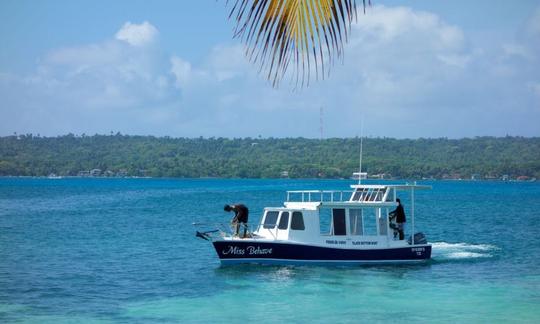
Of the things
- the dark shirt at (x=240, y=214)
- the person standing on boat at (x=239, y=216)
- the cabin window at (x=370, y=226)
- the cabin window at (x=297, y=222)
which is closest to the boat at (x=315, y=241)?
the cabin window at (x=297, y=222)

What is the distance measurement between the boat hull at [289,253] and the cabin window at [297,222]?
67cm

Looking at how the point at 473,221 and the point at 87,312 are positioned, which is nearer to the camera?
the point at 87,312

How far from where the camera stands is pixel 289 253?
3058 cm

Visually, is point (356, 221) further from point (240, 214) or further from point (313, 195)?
point (313, 195)

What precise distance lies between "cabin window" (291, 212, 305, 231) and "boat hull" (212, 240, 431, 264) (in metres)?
0.67

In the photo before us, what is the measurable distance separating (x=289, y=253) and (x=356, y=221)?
285 cm

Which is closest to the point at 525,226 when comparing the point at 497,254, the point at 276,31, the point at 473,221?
the point at 473,221


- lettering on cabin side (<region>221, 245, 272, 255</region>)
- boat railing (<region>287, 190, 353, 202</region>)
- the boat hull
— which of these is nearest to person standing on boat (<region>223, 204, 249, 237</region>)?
the boat hull

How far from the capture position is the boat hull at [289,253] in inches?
1192

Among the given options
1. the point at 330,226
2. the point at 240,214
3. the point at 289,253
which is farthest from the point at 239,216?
the point at 330,226

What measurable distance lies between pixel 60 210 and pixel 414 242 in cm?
6185

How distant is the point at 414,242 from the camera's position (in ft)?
107

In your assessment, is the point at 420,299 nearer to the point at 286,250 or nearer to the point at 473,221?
the point at 286,250

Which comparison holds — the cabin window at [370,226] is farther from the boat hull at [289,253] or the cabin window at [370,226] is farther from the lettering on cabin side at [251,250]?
the lettering on cabin side at [251,250]
